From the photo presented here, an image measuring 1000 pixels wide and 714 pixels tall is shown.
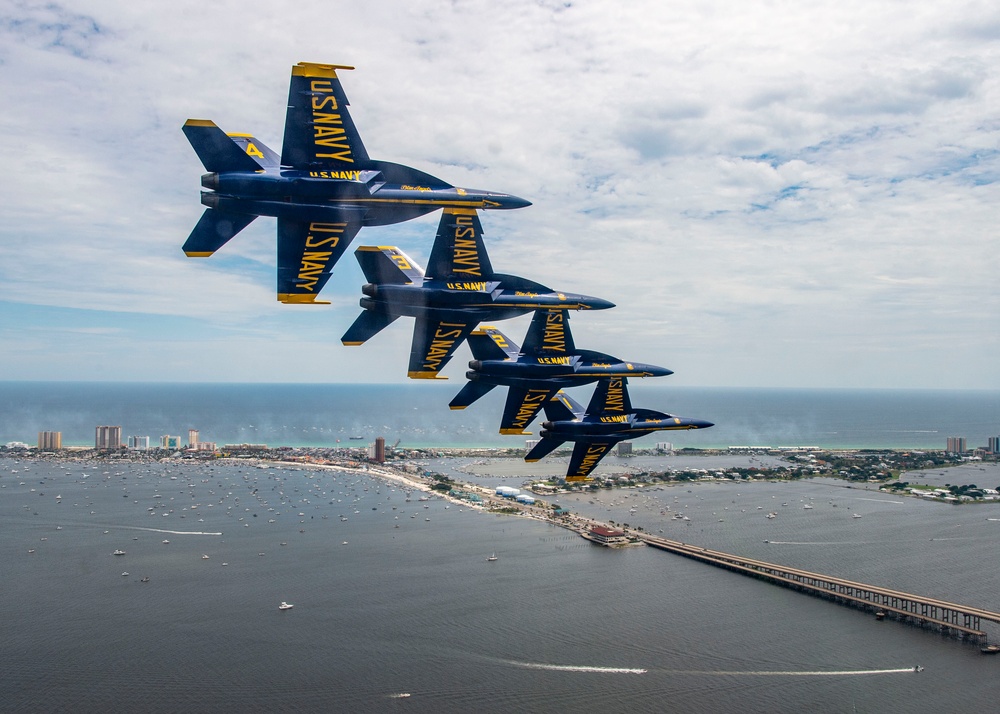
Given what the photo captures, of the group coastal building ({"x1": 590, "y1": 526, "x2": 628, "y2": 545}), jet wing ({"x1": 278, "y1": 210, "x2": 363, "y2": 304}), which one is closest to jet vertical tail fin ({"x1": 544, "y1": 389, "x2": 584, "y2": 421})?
jet wing ({"x1": 278, "y1": 210, "x2": 363, "y2": 304})

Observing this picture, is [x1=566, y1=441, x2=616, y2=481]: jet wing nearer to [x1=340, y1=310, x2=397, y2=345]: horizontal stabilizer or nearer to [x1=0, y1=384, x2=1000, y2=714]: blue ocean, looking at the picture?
[x1=340, y1=310, x2=397, y2=345]: horizontal stabilizer

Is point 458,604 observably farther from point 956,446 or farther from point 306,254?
point 956,446

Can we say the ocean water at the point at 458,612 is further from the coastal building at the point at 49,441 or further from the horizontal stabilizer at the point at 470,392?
the coastal building at the point at 49,441

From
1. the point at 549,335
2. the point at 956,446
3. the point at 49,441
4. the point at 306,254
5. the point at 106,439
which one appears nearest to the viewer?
the point at 306,254

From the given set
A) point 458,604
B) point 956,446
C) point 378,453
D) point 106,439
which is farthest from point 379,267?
point 956,446

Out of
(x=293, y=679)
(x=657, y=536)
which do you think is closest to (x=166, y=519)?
(x=293, y=679)

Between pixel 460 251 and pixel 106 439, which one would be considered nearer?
pixel 460 251

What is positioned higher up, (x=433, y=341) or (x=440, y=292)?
(x=440, y=292)
